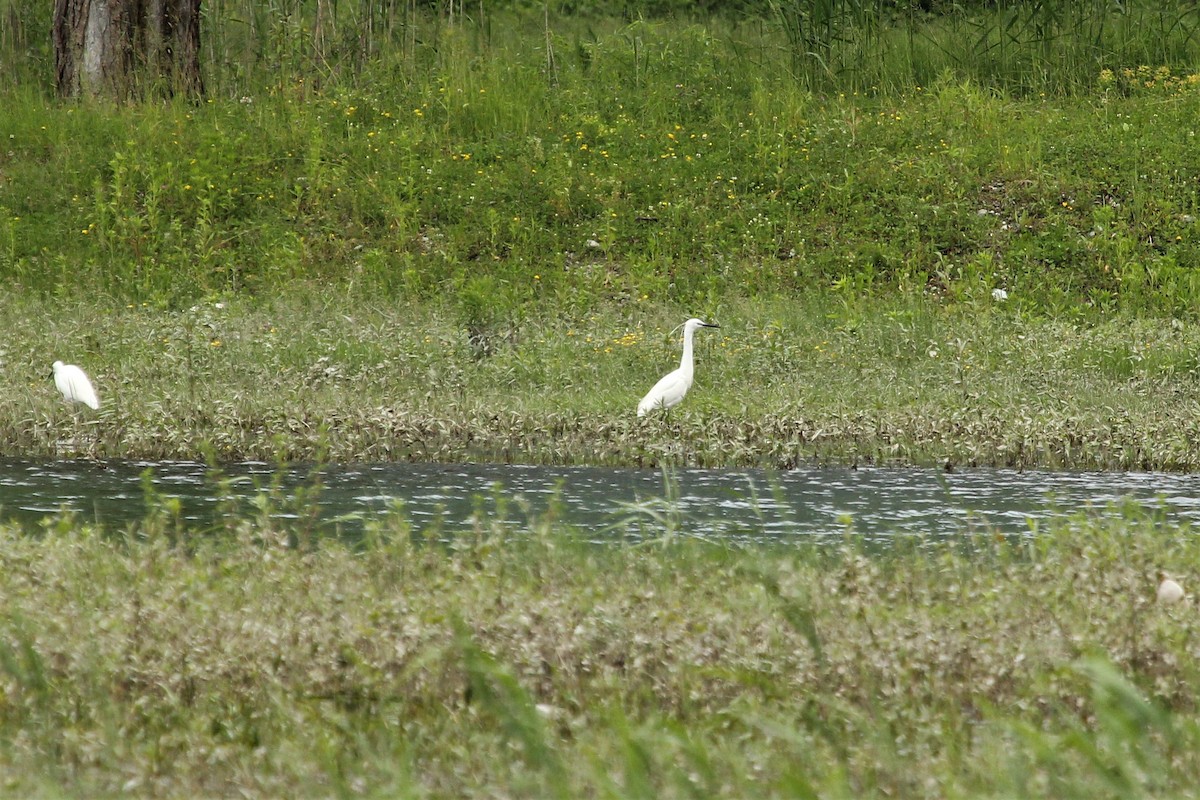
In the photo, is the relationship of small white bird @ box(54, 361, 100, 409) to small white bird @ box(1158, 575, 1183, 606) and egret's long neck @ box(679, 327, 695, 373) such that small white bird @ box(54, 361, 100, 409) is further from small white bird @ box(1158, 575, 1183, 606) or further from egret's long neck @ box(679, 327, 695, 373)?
small white bird @ box(1158, 575, 1183, 606)

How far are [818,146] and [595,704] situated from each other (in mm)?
12632

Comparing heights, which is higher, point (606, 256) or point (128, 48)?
point (128, 48)

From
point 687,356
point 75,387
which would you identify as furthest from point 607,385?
Result: point 75,387

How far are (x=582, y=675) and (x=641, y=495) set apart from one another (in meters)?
3.42

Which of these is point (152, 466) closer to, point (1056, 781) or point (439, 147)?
point (1056, 781)

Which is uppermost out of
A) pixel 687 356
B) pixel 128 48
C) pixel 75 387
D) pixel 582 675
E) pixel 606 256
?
pixel 128 48

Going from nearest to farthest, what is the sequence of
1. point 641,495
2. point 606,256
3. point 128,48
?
1. point 641,495
2. point 606,256
3. point 128,48

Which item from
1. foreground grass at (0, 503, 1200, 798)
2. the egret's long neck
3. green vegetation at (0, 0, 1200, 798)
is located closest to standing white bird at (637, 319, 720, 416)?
the egret's long neck

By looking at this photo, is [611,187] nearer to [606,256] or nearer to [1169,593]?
[606,256]

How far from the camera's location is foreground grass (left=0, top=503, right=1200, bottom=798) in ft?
10.6

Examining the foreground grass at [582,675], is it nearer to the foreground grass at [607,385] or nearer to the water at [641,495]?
the water at [641,495]

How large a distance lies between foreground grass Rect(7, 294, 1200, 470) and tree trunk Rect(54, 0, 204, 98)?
485 centimetres

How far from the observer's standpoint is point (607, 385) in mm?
10289

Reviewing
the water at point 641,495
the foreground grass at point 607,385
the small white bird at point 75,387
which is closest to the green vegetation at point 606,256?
the foreground grass at point 607,385
